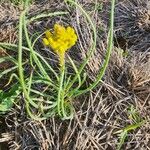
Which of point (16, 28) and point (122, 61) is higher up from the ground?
point (16, 28)

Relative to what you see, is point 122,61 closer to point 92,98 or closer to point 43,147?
point 92,98

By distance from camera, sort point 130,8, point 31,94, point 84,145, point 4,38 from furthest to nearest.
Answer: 1. point 130,8
2. point 4,38
3. point 31,94
4. point 84,145

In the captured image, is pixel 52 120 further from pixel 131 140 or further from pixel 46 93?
pixel 131 140

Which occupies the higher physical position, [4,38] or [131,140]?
[4,38]

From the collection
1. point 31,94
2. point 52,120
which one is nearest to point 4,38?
point 31,94

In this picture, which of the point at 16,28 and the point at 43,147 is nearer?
the point at 43,147

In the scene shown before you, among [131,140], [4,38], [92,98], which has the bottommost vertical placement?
[131,140]

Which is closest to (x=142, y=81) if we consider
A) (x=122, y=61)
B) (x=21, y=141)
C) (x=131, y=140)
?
(x=122, y=61)

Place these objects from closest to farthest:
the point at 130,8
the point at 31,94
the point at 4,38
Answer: the point at 31,94
the point at 4,38
the point at 130,8

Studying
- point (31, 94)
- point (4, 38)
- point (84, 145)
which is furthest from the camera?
point (4, 38)
